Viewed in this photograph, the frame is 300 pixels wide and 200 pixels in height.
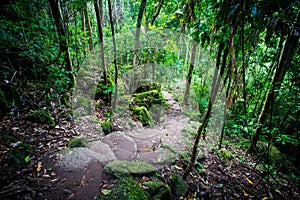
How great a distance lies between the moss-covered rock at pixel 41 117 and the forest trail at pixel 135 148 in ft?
3.56

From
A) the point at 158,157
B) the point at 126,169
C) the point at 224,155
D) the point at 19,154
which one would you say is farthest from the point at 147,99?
the point at 19,154

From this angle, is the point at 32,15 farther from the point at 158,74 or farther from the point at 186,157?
the point at 158,74

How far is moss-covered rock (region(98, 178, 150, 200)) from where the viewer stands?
2020 mm

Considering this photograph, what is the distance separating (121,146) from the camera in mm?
3795

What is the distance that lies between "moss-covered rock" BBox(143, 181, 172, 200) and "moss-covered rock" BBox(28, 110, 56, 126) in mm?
2563

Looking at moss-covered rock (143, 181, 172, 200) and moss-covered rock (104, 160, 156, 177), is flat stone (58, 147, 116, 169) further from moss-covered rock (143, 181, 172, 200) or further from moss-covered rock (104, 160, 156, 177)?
moss-covered rock (143, 181, 172, 200)

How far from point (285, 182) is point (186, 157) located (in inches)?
127

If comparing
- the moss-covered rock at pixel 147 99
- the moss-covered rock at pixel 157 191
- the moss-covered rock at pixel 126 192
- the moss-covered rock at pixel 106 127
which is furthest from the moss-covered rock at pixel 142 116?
the moss-covered rock at pixel 126 192

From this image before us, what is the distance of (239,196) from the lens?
3.54 m

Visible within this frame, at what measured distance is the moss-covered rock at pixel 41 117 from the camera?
10.8 ft

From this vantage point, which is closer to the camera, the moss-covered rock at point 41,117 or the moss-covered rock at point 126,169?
the moss-covered rock at point 126,169

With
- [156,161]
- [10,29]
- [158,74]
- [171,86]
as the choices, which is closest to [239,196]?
[156,161]

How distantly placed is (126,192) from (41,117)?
8.60 feet

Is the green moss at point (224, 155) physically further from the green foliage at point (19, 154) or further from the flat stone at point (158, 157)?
the green foliage at point (19, 154)
